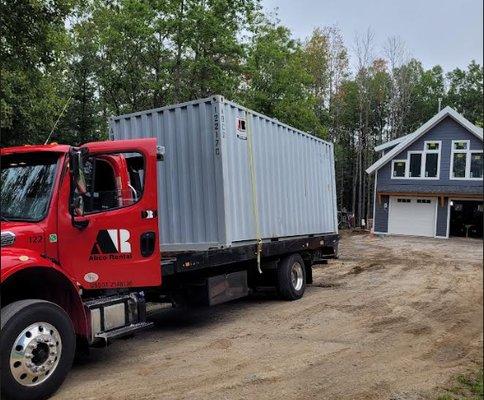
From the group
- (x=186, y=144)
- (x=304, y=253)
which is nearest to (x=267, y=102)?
(x=304, y=253)

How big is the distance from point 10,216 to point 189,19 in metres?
16.5

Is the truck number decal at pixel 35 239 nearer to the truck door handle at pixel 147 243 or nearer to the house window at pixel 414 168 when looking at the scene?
the truck door handle at pixel 147 243

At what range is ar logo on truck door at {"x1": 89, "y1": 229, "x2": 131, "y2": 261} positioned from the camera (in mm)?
5293

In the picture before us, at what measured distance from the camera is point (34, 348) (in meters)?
4.39

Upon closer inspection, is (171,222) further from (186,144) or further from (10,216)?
(10,216)

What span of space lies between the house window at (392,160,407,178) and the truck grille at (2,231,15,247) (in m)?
19.4

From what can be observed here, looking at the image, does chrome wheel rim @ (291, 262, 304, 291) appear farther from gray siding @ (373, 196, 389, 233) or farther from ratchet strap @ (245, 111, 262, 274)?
gray siding @ (373, 196, 389, 233)

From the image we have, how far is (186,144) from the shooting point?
7148 mm

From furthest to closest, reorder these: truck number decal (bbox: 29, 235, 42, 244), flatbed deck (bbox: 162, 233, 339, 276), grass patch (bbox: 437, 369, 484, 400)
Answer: flatbed deck (bbox: 162, 233, 339, 276) → truck number decal (bbox: 29, 235, 42, 244) → grass patch (bbox: 437, 369, 484, 400)

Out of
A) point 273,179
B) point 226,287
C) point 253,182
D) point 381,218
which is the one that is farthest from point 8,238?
point 381,218

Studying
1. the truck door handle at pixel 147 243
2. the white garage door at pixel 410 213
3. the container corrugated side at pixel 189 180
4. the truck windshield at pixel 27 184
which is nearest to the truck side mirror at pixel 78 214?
the truck windshield at pixel 27 184

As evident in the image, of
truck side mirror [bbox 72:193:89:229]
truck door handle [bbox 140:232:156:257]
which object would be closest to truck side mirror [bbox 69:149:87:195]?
truck side mirror [bbox 72:193:89:229]

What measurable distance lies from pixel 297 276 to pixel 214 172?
11.8ft

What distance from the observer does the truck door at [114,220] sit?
5164mm
